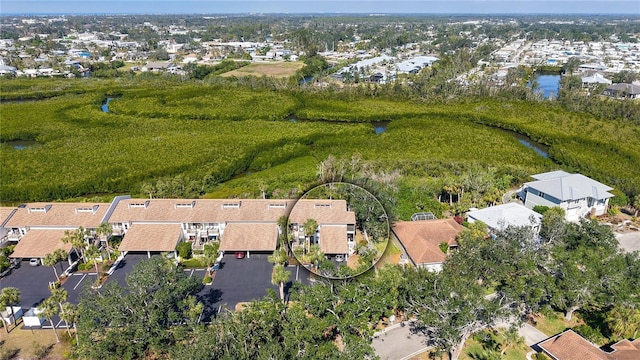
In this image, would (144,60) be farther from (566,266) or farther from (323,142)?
(566,266)

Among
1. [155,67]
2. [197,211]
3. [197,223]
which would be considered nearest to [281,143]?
[197,211]

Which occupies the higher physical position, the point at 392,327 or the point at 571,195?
the point at 571,195

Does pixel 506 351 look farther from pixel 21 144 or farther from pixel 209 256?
pixel 21 144

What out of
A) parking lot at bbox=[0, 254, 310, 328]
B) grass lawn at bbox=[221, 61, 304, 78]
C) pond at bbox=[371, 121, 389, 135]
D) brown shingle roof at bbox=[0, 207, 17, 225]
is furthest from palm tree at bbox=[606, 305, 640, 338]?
grass lawn at bbox=[221, 61, 304, 78]

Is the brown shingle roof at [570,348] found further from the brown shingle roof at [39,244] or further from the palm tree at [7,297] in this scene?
the brown shingle roof at [39,244]

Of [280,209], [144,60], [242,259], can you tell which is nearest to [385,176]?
[280,209]

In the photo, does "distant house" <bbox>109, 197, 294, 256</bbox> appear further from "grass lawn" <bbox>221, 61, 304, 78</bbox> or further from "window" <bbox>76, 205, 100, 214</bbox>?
"grass lawn" <bbox>221, 61, 304, 78</bbox>
